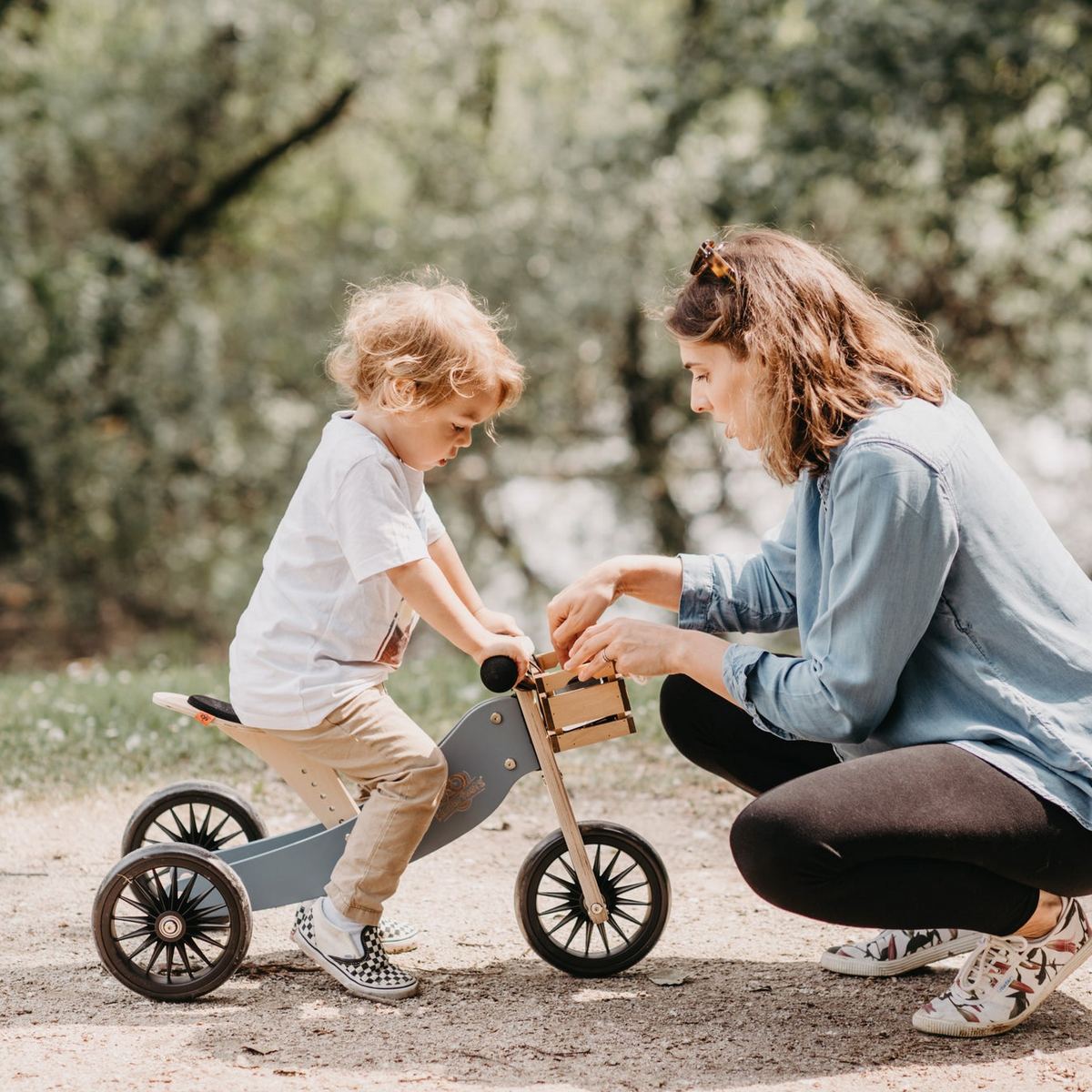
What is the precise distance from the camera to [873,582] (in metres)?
2.33

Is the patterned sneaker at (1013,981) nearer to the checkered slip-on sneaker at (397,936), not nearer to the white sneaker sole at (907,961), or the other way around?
the white sneaker sole at (907,961)

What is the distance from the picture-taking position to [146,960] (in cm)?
290

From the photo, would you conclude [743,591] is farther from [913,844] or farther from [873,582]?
[913,844]

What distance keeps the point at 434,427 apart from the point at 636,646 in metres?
0.64

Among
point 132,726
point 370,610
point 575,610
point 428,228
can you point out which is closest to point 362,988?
point 370,610

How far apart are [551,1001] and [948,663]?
3.41ft

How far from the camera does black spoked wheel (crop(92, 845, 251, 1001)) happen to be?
105 inches

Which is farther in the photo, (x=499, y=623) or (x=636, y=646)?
(x=499, y=623)

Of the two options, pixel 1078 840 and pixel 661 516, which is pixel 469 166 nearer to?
pixel 661 516

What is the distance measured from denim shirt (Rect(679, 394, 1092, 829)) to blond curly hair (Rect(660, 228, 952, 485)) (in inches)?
2.4

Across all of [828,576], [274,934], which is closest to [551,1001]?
[274,934]

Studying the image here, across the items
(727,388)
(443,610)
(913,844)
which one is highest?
(727,388)

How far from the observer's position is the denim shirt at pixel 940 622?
2.33 metres

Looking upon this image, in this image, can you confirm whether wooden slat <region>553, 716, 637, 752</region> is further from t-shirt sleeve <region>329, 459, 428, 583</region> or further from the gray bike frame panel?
t-shirt sleeve <region>329, 459, 428, 583</region>
